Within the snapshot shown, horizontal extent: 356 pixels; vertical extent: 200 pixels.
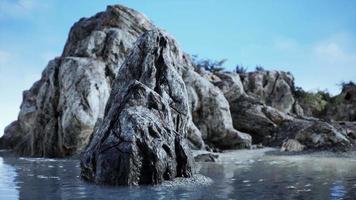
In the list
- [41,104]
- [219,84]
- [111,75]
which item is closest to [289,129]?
[219,84]

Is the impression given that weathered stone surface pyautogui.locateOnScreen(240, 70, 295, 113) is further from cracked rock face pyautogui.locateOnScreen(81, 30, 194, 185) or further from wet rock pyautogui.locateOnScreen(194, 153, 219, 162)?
cracked rock face pyautogui.locateOnScreen(81, 30, 194, 185)

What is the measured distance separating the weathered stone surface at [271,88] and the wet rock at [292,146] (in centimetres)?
1907

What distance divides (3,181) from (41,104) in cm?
2092

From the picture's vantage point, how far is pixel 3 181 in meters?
13.2

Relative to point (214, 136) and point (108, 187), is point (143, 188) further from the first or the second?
point (214, 136)

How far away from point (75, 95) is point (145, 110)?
1756 cm

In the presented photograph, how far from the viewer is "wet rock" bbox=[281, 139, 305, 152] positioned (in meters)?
30.9

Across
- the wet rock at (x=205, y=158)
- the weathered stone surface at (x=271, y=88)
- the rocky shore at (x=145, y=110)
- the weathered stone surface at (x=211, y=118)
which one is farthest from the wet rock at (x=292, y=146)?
the weathered stone surface at (x=271, y=88)

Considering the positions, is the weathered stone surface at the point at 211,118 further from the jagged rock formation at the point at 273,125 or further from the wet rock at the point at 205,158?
the wet rock at the point at 205,158

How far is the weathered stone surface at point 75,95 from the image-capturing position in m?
29.3

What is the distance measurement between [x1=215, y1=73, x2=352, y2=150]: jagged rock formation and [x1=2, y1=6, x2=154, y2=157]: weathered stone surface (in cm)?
1107

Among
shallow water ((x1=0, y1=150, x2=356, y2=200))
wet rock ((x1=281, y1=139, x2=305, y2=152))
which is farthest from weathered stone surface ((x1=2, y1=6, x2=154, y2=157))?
shallow water ((x1=0, y1=150, x2=356, y2=200))

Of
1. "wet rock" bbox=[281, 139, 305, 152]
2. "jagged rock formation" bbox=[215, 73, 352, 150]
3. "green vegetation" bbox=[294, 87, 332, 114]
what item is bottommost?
"wet rock" bbox=[281, 139, 305, 152]

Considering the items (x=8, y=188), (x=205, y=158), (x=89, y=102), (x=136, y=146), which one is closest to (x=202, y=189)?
(x=136, y=146)
